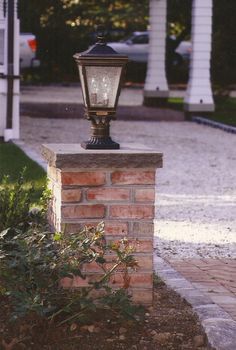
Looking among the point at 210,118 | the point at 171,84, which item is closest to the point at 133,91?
the point at 171,84

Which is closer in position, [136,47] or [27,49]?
[27,49]

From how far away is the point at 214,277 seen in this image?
21.4 ft

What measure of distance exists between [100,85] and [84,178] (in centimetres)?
58

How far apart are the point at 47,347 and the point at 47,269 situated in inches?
15.2

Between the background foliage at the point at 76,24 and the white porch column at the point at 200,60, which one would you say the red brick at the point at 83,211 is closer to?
the white porch column at the point at 200,60

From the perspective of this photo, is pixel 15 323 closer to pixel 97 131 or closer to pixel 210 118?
pixel 97 131

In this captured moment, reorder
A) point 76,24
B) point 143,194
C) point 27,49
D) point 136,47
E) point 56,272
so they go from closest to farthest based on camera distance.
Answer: point 56,272 < point 143,194 < point 27,49 < point 76,24 < point 136,47

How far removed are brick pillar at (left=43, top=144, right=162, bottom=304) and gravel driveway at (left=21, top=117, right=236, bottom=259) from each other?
6.70 ft

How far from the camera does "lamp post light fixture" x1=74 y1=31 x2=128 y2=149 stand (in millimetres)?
5309

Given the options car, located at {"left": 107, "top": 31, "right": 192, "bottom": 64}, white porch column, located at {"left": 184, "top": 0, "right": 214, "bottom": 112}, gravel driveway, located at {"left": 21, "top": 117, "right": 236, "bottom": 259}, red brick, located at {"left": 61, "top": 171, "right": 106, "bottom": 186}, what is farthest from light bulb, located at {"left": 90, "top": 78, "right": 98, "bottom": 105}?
car, located at {"left": 107, "top": 31, "right": 192, "bottom": 64}

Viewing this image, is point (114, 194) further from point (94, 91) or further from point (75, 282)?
point (94, 91)

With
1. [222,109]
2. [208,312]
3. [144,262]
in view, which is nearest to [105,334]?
[144,262]

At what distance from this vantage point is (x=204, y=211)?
952 centimetres

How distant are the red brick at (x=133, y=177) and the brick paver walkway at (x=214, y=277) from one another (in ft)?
3.07
